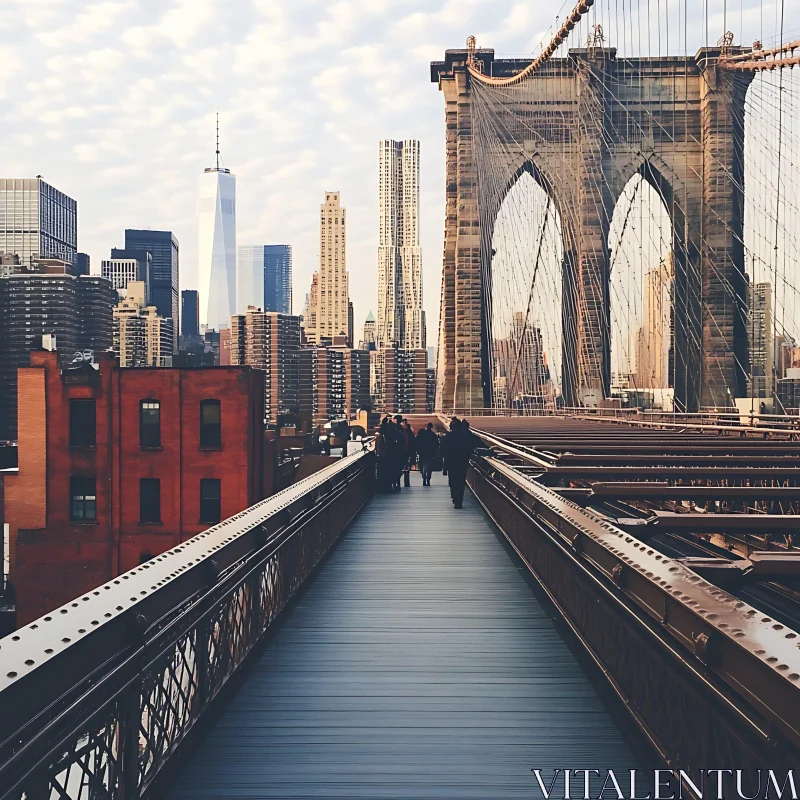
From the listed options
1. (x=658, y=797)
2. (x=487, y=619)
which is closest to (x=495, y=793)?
(x=658, y=797)

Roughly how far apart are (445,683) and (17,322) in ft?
467

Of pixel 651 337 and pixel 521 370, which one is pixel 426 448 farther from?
pixel 521 370

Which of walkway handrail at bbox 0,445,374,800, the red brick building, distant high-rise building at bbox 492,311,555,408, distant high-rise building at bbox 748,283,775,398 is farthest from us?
distant high-rise building at bbox 492,311,555,408

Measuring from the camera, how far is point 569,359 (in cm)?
5406

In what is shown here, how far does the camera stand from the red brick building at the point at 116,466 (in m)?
39.0

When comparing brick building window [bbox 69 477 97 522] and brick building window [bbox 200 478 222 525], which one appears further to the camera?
brick building window [bbox 69 477 97 522]

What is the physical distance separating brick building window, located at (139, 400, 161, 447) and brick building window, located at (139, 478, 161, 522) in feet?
5.20

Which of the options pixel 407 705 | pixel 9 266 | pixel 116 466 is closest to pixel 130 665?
pixel 407 705

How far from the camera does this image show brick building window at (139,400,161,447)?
130 ft

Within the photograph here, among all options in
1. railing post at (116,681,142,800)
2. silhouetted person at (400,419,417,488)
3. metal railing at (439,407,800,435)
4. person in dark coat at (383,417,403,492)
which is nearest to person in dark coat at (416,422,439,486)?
silhouetted person at (400,419,417,488)

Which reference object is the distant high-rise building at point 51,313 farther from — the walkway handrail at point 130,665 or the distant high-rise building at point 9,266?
the walkway handrail at point 130,665

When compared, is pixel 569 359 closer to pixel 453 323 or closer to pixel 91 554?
pixel 453 323

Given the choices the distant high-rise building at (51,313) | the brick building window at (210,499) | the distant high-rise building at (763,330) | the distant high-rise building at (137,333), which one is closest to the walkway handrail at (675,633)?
the distant high-rise building at (763,330)

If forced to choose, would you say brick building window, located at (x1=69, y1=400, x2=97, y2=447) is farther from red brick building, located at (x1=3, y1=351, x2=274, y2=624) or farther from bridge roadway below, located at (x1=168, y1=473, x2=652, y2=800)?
bridge roadway below, located at (x1=168, y1=473, x2=652, y2=800)
